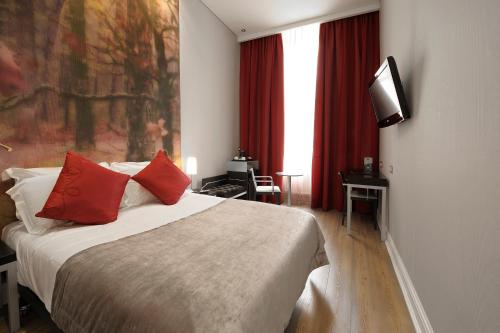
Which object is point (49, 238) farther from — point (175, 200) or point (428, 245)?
point (428, 245)

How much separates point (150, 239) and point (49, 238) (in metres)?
0.67

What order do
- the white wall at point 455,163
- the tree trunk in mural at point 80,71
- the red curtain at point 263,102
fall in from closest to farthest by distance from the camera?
the white wall at point 455,163
the tree trunk in mural at point 80,71
the red curtain at point 263,102

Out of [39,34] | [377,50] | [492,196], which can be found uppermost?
[377,50]

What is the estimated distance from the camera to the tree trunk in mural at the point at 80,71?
2.09 meters

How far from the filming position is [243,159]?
443 cm

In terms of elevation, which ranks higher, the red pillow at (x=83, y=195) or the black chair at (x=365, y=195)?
the red pillow at (x=83, y=195)

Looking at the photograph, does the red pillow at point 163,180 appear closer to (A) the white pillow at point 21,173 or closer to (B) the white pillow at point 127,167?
(B) the white pillow at point 127,167

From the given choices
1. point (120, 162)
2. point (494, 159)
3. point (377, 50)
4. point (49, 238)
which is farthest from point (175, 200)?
point (377, 50)

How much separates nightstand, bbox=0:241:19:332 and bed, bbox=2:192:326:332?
4 centimetres

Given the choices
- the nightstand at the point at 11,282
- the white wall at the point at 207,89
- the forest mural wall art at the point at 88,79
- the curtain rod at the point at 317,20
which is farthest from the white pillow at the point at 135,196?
the curtain rod at the point at 317,20

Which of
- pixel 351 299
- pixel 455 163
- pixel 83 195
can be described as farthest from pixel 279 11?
pixel 351 299

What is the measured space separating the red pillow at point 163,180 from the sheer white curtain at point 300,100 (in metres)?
2.60

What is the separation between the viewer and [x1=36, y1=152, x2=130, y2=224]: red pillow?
1625 millimetres

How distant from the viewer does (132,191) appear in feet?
7.31
